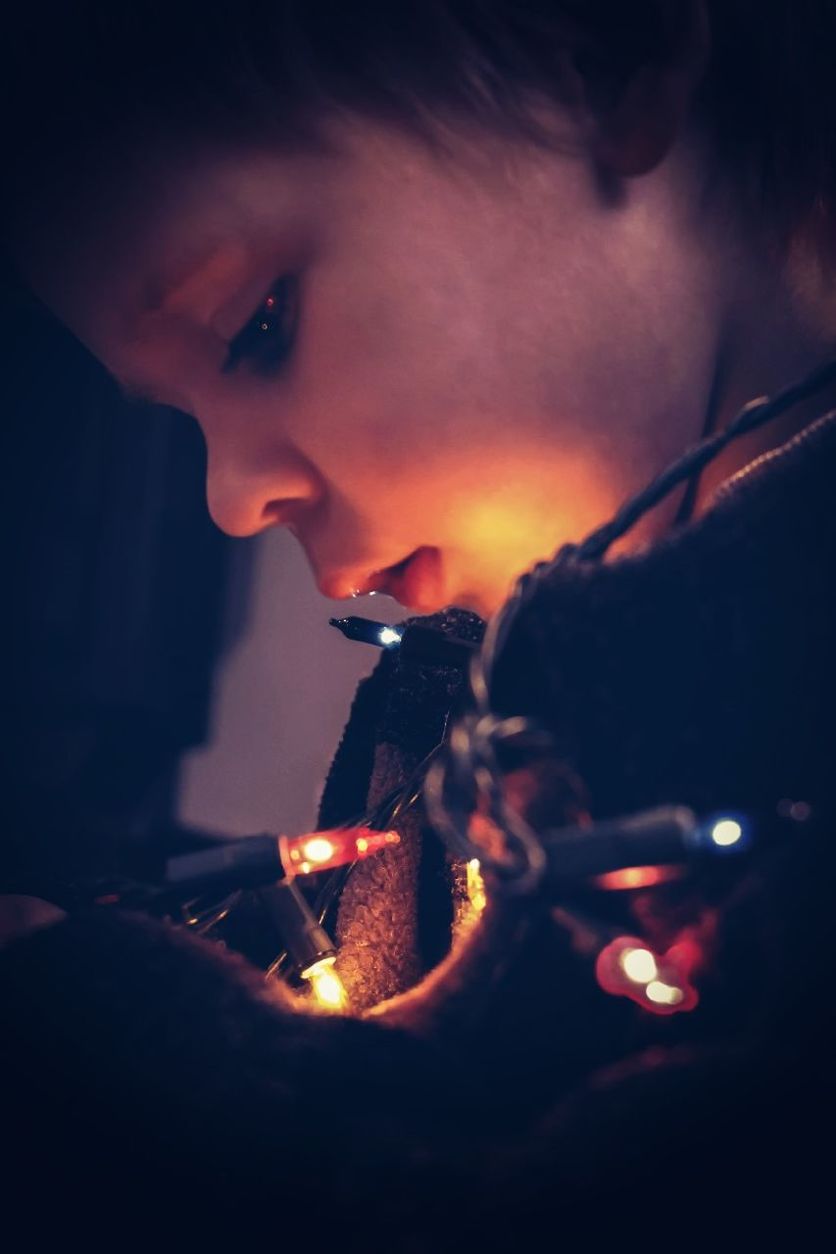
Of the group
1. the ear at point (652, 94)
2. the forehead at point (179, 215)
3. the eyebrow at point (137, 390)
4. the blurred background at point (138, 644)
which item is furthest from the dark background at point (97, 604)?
the ear at point (652, 94)

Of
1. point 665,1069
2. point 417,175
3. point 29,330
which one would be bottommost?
point 665,1069

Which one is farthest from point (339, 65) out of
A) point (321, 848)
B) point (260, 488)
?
point (321, 848)

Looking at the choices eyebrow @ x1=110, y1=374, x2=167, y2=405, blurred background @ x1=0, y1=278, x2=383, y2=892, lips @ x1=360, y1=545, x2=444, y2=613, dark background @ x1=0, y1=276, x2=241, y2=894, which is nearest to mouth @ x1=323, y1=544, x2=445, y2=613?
lips @ x1=360, y1=545, x2=444, y2=613

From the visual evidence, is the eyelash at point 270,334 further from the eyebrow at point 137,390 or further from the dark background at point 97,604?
the dark background at point 97,604

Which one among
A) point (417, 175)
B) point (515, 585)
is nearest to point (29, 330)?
point (417, 175)

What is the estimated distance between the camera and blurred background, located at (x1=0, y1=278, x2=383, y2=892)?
1053 mm

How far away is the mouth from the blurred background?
0.34 metres

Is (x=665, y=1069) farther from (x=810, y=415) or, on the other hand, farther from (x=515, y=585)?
(x=810, y=415)

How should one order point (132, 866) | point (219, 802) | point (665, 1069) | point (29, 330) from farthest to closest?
point (219, 802), point (29, 330), point (132, 866), point (665, 1069)

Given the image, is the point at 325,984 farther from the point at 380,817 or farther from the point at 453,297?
the point at 453,297

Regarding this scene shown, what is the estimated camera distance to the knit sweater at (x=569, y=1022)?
0.26 meters

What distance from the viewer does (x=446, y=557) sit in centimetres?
60

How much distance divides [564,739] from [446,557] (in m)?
0.29

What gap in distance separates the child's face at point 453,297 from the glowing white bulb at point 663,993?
322 millimetres
